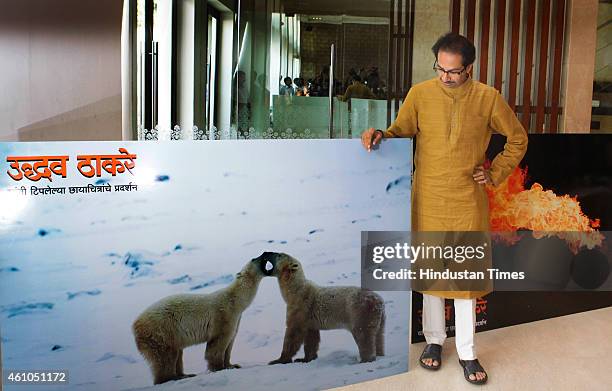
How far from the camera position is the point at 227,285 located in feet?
8.10

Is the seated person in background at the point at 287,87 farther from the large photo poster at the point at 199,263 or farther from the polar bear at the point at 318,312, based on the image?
the polar bear at the point at 318,312

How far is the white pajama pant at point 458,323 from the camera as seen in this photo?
2.85m

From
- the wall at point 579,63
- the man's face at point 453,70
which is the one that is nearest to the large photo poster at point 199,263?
the man's face at point 453,70

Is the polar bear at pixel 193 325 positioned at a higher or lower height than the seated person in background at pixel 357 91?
lower

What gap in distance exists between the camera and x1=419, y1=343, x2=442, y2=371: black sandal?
290 centimetres

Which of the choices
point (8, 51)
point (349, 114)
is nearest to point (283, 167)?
point (349, 114)

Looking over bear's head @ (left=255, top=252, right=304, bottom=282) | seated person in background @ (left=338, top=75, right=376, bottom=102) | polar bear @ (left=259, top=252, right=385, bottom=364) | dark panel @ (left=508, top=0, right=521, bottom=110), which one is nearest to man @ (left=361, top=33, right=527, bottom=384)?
polar bear @ (left=259, top=252, right=385, bottom=364)

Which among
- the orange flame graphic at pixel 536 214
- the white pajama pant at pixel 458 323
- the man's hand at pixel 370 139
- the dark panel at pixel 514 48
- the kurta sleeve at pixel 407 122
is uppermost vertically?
the dark panel at pixel 514 48

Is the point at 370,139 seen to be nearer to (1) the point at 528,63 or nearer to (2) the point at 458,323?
(2) the point at 458,323

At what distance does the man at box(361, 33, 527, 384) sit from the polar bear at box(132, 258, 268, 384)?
0.81 meters

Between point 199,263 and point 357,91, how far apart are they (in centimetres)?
156

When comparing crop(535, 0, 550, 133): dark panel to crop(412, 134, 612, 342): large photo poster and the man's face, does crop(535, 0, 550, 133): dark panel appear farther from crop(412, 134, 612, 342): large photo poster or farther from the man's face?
the man's face

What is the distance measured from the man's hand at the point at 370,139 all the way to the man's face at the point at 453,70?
0.38m

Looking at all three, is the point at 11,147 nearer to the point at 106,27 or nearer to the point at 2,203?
the point at 2,203
